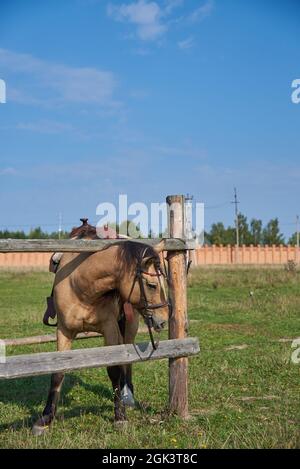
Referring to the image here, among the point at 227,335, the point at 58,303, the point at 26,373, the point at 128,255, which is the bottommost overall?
the point at 227,335

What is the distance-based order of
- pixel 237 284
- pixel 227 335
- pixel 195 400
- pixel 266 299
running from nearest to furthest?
pixel 195 400 → pixel 227 335 → pixel 266 299 → pixel 237 284

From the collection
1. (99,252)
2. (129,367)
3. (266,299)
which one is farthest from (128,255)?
(266,299)

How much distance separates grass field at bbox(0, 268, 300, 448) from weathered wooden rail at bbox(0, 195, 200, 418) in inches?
20.0

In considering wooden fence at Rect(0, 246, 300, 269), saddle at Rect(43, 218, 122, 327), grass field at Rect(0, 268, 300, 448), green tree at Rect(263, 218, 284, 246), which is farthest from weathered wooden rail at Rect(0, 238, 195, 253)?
green tree at Rect(263, 218, 284, 246)

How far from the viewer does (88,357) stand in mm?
4965

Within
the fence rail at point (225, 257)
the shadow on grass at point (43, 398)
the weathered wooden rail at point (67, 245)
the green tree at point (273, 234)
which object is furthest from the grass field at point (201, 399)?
the green tree at point (273, 234)

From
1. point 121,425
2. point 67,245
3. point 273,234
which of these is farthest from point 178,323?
point 273,234

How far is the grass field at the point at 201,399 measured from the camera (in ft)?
15.8

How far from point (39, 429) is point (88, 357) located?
0.95 m

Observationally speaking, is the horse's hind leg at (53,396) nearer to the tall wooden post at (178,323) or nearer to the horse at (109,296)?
the horse at (109,296)

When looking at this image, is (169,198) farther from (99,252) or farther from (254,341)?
(254,341)

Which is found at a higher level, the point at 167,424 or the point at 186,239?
the point at 186,239
